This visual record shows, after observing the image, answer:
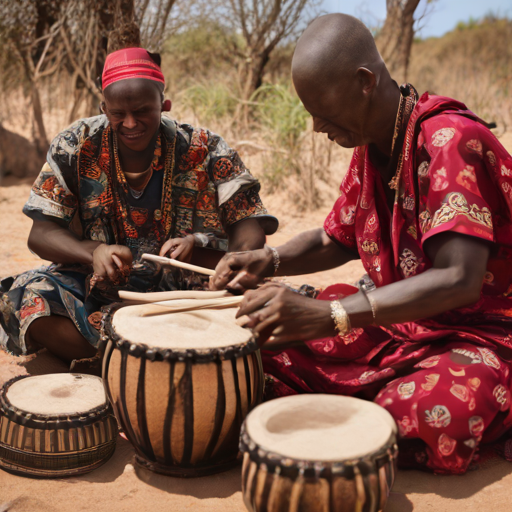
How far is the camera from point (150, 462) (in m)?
2.13

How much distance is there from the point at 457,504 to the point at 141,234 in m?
1.89

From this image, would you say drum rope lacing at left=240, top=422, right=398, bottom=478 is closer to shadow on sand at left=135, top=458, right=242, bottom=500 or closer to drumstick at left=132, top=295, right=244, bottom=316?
shadow on sand at left=135, top=458, right=242, bottom=500

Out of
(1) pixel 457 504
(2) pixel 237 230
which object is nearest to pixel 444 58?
(2) pixel 237 230

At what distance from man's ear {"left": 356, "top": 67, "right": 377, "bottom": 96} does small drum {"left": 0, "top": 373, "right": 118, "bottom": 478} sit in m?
1.41

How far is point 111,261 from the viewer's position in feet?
8.79

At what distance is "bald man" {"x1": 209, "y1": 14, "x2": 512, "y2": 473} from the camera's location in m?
1.95

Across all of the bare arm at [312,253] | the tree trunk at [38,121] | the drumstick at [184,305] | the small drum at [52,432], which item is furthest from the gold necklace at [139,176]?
the tree trunk at [38,121]

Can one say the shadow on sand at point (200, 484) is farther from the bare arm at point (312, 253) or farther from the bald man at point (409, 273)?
the bare arm at point (312, 253)

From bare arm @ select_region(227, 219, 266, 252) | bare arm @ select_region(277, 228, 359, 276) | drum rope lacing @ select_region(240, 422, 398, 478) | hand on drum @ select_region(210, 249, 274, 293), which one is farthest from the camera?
bare arm @ select_region(227, 219, 266, 252)

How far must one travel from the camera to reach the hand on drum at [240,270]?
234 cm

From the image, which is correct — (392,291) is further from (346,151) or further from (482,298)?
(346,151)

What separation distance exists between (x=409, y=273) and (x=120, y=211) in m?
1.47

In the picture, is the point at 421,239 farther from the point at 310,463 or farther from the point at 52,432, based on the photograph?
the point at 52,432

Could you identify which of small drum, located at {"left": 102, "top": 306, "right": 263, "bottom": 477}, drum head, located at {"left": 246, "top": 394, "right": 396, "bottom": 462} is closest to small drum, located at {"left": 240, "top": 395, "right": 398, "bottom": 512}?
drum head, located at {"left": 246, "top": 394, "right": 396, "bottom": 462}
